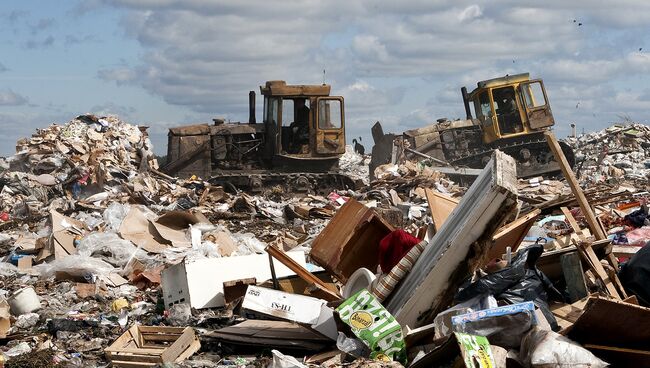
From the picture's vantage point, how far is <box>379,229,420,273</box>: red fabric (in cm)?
689

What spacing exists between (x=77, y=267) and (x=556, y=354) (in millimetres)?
5750

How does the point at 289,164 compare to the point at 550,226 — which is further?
the point at 289,164

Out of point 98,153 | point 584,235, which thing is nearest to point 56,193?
point 98,153

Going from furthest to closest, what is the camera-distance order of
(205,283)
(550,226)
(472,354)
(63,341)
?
(550,226) < (205,283) < (63,341) < (472,354)

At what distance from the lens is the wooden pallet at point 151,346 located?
250 inches

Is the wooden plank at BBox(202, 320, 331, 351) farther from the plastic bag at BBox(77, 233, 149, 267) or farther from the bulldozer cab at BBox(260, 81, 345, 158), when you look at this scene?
the bulldozer cab at BBox(260, 81, 345, 158)

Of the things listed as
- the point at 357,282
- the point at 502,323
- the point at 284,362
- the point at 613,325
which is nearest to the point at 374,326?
the point at 284,362

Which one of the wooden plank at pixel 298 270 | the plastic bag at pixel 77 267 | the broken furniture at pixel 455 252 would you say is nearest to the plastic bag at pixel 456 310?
the broken furniture at pixel 455 252

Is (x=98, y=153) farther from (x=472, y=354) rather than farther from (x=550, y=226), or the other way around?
(x=472, y=354)

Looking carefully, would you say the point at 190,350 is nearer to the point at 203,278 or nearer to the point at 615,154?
the point at 203,278

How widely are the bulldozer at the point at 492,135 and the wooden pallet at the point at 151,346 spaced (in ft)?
48.7

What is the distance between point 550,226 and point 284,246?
10.1 feet

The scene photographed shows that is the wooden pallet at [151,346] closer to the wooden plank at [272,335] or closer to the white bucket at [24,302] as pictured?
the wooden plank at [272,335]

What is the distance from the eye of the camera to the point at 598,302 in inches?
207
